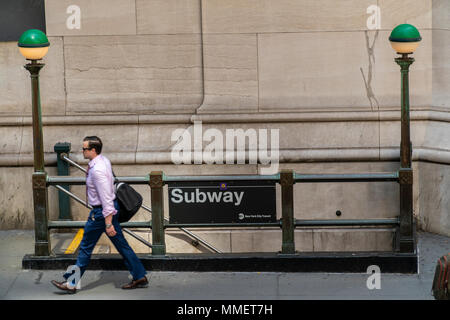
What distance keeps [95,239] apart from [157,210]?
0.95 m

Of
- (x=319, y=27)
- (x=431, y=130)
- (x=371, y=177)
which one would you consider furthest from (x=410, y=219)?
(x=319, y=27)

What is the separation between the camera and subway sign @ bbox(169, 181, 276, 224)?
31.8 feet

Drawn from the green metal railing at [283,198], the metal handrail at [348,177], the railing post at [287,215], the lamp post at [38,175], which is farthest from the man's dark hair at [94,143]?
the metal handrail at [348,177]

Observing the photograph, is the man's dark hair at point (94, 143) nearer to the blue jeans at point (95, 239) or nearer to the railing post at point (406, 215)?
the blue jeans at point (95, 239)

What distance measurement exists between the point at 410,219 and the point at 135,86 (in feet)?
14.5

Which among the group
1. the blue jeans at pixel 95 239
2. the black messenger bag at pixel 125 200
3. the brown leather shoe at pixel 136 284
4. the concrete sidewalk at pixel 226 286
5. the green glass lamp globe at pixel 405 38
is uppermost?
the green glass lamp globe at pixel 405 38

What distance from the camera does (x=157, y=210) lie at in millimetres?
9656

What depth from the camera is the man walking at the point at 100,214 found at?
28.4 ft

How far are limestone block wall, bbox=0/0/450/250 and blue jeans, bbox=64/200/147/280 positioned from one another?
9.54ft

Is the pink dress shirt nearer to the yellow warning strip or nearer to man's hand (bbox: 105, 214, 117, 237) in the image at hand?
man's hand (bbox: 105, 214, 117, 237)

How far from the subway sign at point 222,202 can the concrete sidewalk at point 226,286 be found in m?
0.62

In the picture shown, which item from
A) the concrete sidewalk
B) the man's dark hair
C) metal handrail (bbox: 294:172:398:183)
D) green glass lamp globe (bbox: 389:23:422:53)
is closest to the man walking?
the man's dark hair

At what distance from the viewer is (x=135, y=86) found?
1202cm

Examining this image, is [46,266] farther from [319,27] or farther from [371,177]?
[319,27]
